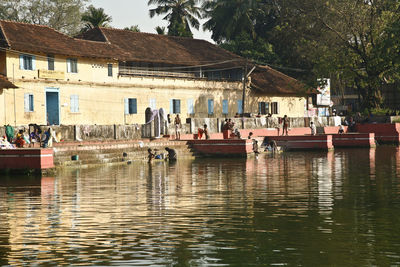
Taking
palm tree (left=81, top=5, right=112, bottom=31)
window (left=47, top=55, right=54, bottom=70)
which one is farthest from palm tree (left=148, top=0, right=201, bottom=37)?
window (left=47, top=55, right=54, bottom=70)

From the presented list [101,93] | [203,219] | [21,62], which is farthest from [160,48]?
[203,219]

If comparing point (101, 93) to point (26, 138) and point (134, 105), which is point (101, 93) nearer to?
point (134, 105)

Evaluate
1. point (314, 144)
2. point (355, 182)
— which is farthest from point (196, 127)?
point (355, 182)

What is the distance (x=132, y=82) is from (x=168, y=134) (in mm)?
10475

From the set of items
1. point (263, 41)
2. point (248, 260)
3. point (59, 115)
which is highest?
point (263, 41)

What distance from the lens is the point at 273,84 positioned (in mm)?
60125

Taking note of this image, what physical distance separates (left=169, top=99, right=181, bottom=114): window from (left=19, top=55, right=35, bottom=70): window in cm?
1263

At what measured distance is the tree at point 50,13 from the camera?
6134 centimetres

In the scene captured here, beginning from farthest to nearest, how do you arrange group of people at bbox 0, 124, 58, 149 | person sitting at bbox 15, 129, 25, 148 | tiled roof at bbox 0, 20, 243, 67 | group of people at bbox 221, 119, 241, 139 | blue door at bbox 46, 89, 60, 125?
blue door at bbox 46, 89, 60, 125 < tiled roof at bbox 0, 20, 243, 67 < group of people at bbox 221, 119, 241, 139 < person sitting at bbox 15, 129, 25, 148 < group of people at bbox 0, 124, 58, 149

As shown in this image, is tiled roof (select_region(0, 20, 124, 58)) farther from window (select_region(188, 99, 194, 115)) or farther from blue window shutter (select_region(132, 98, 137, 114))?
window (select_region(188, 99, 194, 115))

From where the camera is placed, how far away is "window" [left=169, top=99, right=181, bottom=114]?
50.9 meters

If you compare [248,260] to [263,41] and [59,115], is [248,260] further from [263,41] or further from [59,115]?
[263,41]

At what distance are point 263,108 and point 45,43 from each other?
23064 mm

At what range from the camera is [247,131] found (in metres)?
44.2
